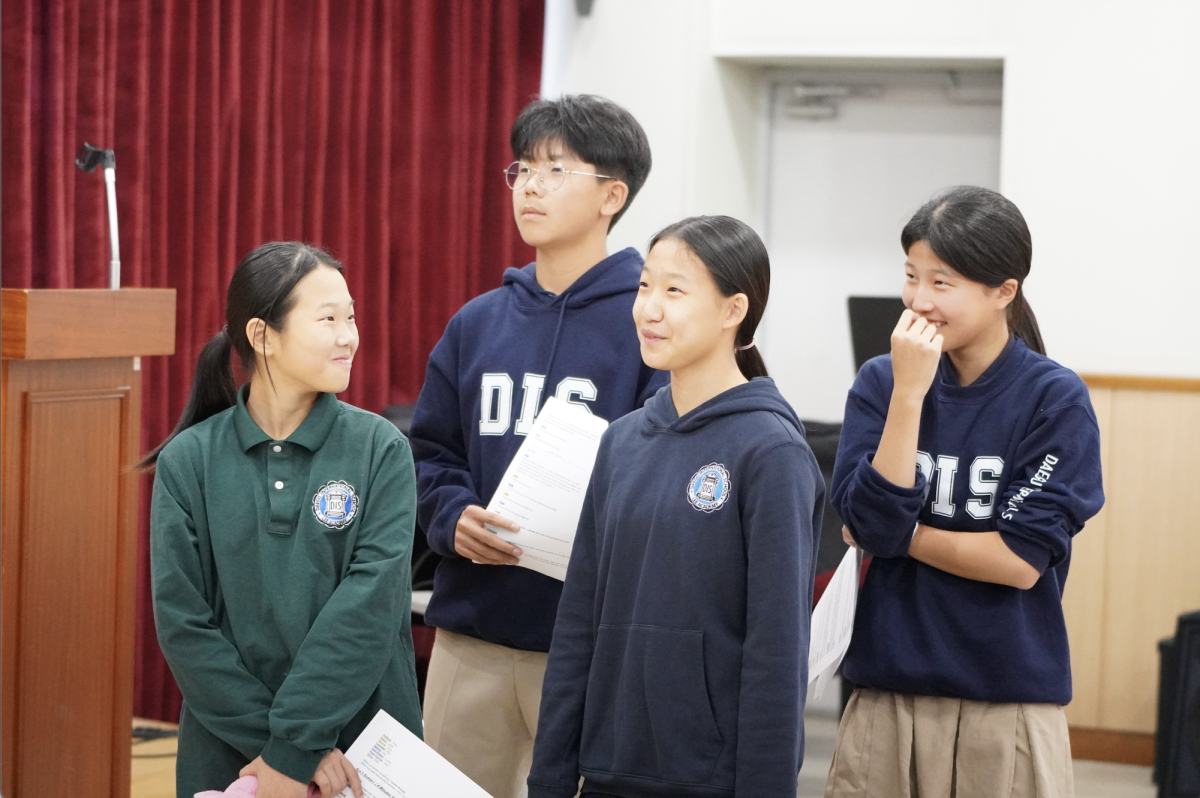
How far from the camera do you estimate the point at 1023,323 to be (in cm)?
176

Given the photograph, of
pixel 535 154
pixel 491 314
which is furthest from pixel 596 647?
pixel 535 154

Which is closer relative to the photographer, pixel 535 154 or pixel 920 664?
pixel 920 664

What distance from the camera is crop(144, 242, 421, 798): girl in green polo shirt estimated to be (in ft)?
5.18

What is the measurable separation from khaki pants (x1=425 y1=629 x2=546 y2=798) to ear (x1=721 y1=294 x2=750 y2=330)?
0.64 meters

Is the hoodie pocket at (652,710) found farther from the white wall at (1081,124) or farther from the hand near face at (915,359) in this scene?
the white wall at (1081,124)

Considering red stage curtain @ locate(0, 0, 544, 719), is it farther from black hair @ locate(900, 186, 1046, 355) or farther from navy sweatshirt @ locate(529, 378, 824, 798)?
black hair @ locate(900, 186, 1046, 355)

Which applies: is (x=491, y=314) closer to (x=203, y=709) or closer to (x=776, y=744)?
(x=203, y=709)

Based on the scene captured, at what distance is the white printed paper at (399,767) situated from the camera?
1568 mm

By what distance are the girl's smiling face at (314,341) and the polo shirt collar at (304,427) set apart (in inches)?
1.2

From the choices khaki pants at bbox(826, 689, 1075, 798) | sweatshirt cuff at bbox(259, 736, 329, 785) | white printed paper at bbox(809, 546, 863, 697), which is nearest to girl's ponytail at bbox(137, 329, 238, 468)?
sweatshirt cuff at bbox(259, 736, 329, 785)

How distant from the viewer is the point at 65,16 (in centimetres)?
299

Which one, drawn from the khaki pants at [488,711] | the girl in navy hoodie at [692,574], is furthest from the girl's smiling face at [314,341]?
the khaki pants at [488,711]

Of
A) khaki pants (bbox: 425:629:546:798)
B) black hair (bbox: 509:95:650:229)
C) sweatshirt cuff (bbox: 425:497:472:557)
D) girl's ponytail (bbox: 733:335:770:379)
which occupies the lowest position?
khaki pants (bbox: 425:629:546:798)

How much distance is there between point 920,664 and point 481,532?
636mm
